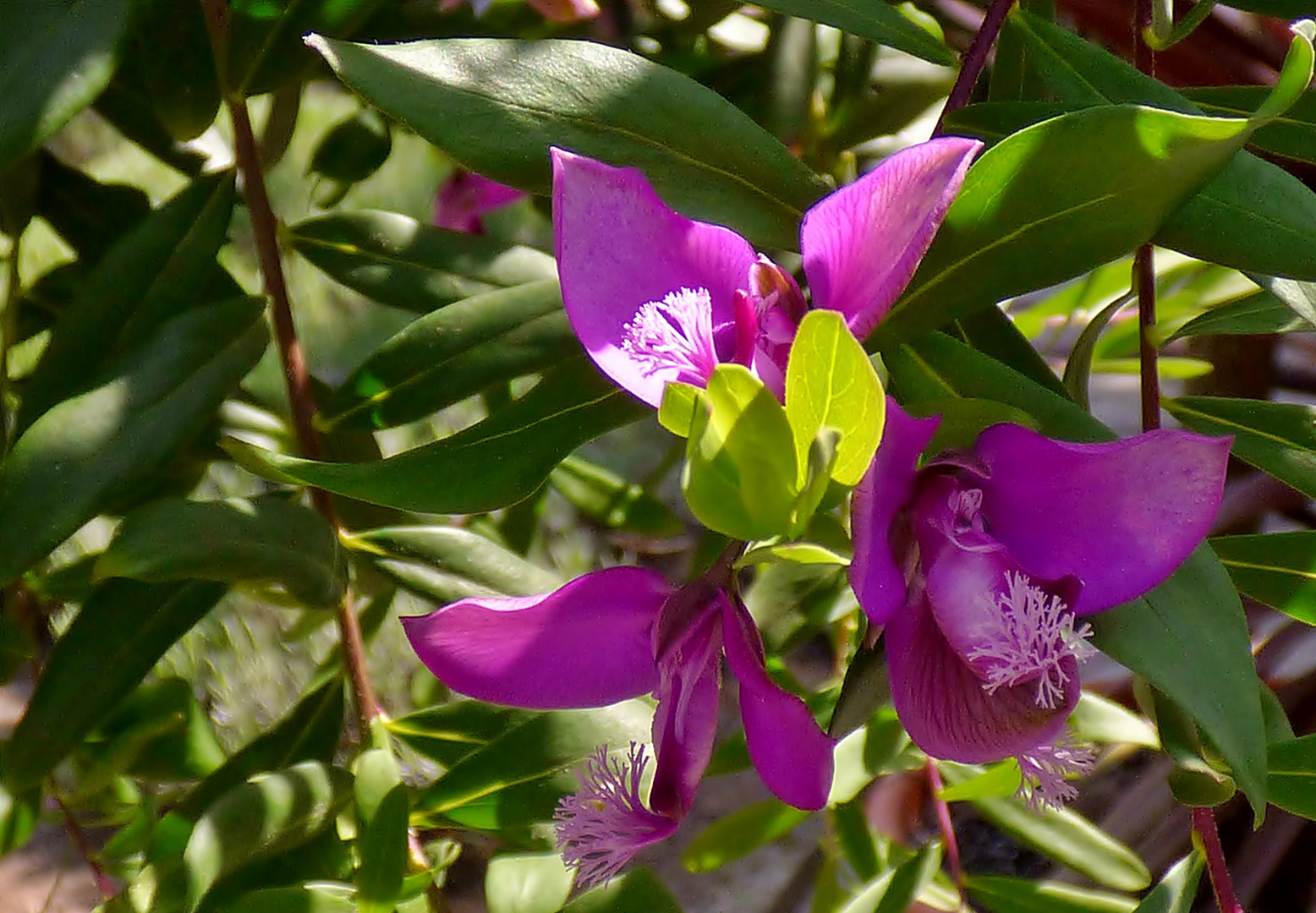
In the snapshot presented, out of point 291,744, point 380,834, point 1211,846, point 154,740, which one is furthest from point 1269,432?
A: point 154,740

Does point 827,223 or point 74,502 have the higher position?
point 827,223

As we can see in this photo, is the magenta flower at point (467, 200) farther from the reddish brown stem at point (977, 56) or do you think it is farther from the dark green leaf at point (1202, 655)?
the dark green leaf at point (1202, 655)

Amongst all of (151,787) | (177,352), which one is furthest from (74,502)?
(151,787)

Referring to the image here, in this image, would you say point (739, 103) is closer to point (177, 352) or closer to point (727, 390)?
point (177, 352)

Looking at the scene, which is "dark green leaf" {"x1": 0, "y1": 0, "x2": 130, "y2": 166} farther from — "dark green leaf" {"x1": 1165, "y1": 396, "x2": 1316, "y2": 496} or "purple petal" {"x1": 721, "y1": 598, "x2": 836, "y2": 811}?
"dark green leaf" {"x1": 1165, "y1": 396, "x2": 1316, "y2": 496}

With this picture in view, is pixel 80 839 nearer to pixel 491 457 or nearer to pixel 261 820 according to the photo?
pixel 261 820

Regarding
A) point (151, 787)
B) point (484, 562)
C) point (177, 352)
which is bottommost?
point (151, 787)

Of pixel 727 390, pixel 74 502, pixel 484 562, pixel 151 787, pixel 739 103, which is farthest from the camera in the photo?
pixel 151 787
